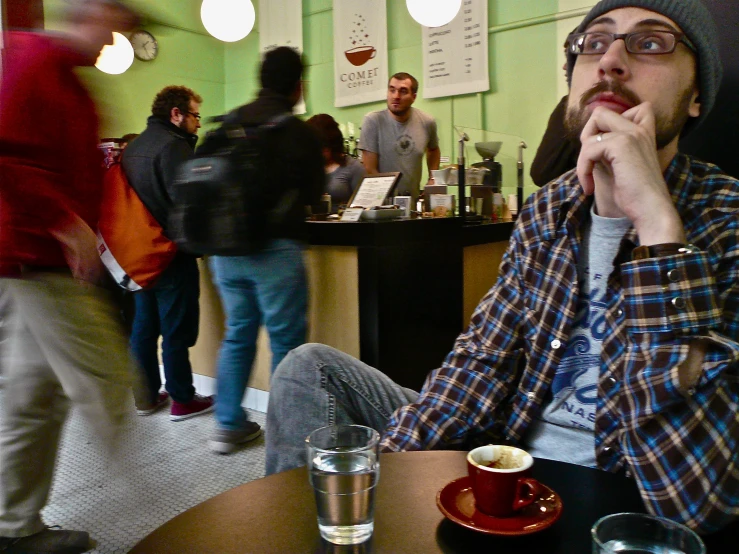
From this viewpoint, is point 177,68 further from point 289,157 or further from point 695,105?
point 695,105

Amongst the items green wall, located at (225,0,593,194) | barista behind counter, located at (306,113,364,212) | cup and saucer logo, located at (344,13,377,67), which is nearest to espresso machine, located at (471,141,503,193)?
green wall, located at (225,0,593,194)

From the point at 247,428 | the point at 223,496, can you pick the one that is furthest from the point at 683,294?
the point at 247,428

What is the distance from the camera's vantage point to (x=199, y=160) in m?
2.10

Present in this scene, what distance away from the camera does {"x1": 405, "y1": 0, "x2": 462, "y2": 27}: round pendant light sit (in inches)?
166

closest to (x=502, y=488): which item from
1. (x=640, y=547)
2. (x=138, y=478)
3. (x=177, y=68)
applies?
(x=640, y=547)

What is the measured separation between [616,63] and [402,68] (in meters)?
5.06

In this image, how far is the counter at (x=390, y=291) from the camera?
261 cm

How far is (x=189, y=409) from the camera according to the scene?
3041mm

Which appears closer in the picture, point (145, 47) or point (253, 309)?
point (253, 309)

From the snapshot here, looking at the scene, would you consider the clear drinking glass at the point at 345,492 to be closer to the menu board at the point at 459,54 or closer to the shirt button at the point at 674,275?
the shirt button at the point at 674,275

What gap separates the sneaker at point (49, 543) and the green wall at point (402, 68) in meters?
2.32

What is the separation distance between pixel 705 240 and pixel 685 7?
1.42 feet

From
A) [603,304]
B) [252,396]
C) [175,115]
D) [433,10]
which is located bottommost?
[252,396]

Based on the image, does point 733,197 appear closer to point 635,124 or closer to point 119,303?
point 635,124
